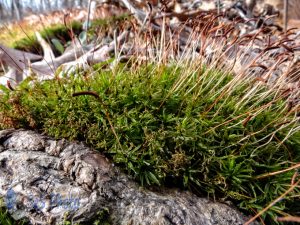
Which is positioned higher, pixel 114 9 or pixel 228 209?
pixel 114 9

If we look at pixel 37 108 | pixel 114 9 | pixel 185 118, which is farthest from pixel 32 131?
pixel 114 9

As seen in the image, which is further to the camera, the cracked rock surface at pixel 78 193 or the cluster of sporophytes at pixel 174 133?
the cluster of sporophytes at pixel 174 133

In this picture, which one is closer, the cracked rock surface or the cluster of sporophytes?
the cracked rock surface

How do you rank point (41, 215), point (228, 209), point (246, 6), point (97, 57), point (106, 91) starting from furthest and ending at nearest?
point (246, 6) → point (97, 57) → point (106, 91) → point (228, 209) → point (41, 215)

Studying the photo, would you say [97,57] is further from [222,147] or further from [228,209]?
[228,209]

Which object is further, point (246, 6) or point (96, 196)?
point (246, 6)
